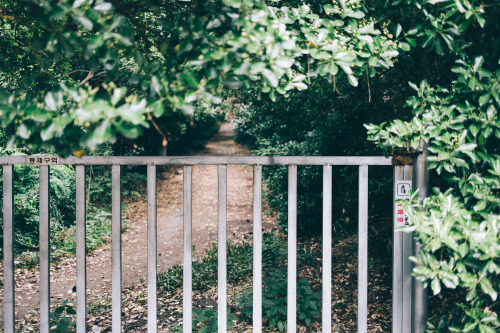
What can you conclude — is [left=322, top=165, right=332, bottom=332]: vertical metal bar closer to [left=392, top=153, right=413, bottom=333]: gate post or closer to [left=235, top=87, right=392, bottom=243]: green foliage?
[left=392, top=153, right=413, bottom=333]: gate post

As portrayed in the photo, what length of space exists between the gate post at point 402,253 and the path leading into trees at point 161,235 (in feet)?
9.80

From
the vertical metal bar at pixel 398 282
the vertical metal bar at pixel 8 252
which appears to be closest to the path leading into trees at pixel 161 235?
the vertical metal bar at pixel 8 252

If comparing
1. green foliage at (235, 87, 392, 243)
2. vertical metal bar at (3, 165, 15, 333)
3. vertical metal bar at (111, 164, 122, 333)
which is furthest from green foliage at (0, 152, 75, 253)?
vertical metal bar at (111, 164, 122, 333)

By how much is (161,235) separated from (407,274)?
5879 millimetres

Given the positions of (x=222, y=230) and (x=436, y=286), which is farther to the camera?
(x=222, y=230)

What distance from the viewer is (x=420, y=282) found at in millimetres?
2467

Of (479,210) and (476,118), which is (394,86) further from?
(479,210)

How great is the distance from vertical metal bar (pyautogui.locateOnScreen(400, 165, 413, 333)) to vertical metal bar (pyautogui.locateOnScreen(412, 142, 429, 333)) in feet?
0.16

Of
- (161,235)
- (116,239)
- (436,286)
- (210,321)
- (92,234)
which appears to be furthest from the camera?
(161,235)

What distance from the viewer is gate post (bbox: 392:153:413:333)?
8.32ft

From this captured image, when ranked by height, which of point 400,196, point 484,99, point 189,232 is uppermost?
point 484,99

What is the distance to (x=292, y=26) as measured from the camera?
220cm

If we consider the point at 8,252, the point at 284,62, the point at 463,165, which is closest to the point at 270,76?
the point at 284,62

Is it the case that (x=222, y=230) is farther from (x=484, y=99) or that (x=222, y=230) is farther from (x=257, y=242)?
(x=484, y=99)
